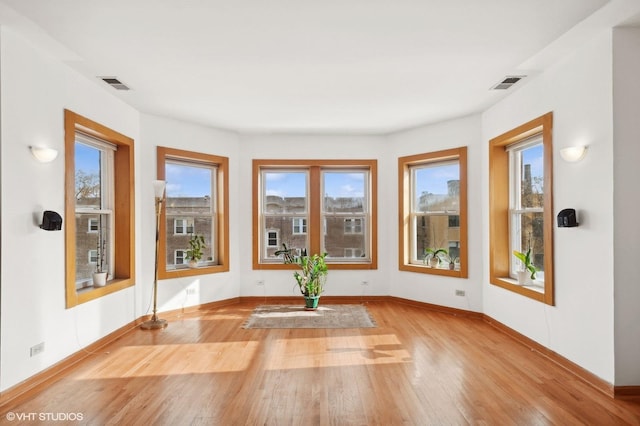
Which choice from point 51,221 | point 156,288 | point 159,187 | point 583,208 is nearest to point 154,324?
point 156,288

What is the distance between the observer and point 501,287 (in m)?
4.80

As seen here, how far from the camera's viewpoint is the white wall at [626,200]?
2949 millimetres

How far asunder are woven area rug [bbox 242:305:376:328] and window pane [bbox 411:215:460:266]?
128 centimetres

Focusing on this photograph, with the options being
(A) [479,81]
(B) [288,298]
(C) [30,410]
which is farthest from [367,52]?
(B) [288,298]

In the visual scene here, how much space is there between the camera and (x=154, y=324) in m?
4.95

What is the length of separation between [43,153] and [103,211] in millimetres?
1441

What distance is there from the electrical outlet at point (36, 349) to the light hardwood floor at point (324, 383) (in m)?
0.31

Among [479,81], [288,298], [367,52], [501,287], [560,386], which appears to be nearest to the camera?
[560,386]

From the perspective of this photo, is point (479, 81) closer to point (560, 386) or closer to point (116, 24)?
point (560, 386)

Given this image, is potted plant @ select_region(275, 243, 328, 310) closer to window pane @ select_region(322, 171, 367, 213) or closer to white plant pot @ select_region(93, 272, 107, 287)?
window pane @ select_region(322, 171, 367, 213)

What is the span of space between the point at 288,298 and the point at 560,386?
406 centimetres

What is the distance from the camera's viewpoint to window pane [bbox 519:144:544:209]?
4.31 metres

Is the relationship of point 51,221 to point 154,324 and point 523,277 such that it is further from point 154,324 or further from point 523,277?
point 523,277

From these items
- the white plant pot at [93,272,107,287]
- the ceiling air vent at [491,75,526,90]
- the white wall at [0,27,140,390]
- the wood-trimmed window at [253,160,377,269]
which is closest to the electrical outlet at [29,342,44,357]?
the white wall at [0,27,140,390]
